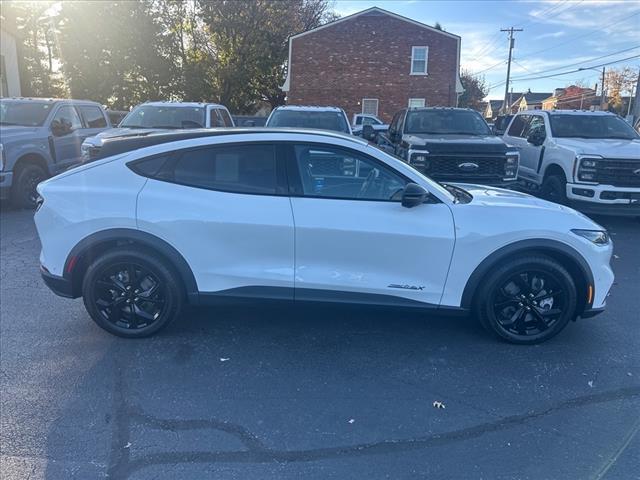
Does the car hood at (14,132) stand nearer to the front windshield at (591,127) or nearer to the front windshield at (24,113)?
the front windshield at (24,113)

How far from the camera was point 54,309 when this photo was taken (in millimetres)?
4766

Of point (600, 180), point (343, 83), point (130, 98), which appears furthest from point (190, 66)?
point (600, 180)

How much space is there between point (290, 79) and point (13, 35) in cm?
1320

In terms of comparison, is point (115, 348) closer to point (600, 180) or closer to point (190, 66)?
point (600, 180)

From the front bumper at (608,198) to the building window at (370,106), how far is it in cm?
2071

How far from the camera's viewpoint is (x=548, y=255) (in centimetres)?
397

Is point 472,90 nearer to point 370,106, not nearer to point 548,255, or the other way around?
point 370,106

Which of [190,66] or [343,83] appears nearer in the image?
[343,83]

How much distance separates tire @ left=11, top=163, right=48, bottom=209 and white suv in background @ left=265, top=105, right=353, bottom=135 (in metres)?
4.44

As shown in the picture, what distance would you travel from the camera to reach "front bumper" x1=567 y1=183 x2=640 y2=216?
26.5 ft

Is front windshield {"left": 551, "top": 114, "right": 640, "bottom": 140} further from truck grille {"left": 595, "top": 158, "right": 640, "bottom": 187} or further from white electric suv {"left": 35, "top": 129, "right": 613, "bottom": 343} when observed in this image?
white electric suv {"left": 35, "top": 129, "right": 613, "bottom": 343}

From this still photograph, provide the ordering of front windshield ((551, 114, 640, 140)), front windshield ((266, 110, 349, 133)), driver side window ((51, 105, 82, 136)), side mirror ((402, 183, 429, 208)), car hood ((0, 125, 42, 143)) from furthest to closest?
1. front windshield ((266, 110, 349, 133))
2. driver side window ((51, 105, 82, 136))
3. front windshield ((551, 114, 640, 140))
4. car hood ((0, 125, 42, 143))
5. side mirror ((402, 183, 429, 208))

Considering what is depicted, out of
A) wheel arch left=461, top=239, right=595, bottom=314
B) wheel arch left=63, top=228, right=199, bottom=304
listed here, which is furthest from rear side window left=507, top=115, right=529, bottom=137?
wheel arch left=63, top=228, right=199, bottom=304

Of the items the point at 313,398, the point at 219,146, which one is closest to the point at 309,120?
the point at 219,146
